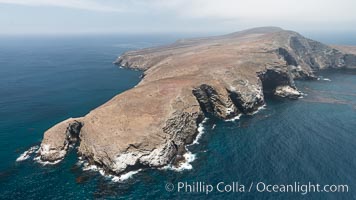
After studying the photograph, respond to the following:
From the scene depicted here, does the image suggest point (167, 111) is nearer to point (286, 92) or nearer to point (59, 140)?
point (59, 140)

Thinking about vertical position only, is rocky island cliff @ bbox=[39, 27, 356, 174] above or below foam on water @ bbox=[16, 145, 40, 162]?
above

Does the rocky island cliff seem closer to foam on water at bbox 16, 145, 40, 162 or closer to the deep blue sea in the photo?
the deep blue sea

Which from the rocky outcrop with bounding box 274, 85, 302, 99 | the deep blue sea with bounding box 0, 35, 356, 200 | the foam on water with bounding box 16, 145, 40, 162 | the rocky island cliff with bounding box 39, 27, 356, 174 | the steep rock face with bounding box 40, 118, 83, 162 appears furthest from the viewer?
the rocky outcrop with bounding box 274, 85, 302, 99

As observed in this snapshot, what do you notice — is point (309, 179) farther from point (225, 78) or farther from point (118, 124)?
point (225, 78)

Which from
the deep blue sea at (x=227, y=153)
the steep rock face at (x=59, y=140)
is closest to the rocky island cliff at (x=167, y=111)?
the steep rock face at (x=59, y=140)

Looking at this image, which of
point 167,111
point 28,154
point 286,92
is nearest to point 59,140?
point 28,154

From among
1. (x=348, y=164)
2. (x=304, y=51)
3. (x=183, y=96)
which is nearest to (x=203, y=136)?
(x=183, y=96)

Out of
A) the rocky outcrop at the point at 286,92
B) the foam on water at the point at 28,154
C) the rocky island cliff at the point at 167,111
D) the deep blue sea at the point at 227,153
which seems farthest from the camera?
the rocky outcrop at the point at 286,92

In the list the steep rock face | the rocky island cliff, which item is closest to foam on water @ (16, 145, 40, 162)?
the steep rock face

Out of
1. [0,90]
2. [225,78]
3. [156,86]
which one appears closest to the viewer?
[156,86]

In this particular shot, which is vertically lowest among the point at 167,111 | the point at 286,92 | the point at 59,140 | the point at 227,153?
the point at 227,153

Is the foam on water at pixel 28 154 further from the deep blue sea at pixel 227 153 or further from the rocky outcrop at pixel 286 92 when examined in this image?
the rocky outcrop at pixel 286 92
